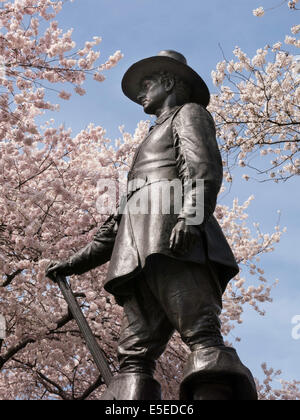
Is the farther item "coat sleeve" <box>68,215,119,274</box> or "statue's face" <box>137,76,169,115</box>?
"statue's face" <box>137,76,169,115</box>

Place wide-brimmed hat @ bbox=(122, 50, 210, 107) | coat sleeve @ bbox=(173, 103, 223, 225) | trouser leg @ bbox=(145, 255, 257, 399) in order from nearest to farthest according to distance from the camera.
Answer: trouser leg @ bbox=(145, 255, 257, 399)
coat sleeve @ bbox=(173, 103, 223, 225)
wide-brimmed hat @ bbox=(122, 50, 210, 107)

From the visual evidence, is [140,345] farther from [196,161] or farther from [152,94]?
[152,94]

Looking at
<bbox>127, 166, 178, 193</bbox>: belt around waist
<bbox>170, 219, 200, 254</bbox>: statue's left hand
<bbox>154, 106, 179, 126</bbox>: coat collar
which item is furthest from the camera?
<bbox>154, 106, 179, 126</bbox>: coat collar

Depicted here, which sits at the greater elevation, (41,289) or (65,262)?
(41,289)

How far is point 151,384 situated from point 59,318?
272 inches

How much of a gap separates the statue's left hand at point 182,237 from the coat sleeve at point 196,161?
0.05m

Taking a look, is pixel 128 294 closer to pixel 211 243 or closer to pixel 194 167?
pixel 211 243

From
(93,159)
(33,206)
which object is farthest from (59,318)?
(93,159)

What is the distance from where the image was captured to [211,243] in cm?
336

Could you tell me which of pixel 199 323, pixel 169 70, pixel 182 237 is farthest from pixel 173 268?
pixel 169 70

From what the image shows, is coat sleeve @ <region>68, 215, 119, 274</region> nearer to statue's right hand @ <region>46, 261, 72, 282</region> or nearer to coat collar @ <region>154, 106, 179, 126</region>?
statue's right hand @ <region>46, 261, 72, 282</region>

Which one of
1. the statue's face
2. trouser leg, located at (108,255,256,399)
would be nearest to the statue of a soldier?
trouser leg, located at (108,255,256,399)

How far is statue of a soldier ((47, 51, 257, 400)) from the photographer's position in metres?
3.06

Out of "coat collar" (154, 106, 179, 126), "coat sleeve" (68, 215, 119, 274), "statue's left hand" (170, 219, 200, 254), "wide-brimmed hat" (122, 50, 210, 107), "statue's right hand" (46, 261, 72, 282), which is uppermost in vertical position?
"wide-brimmed hat" (122, 50, 210, 107)
